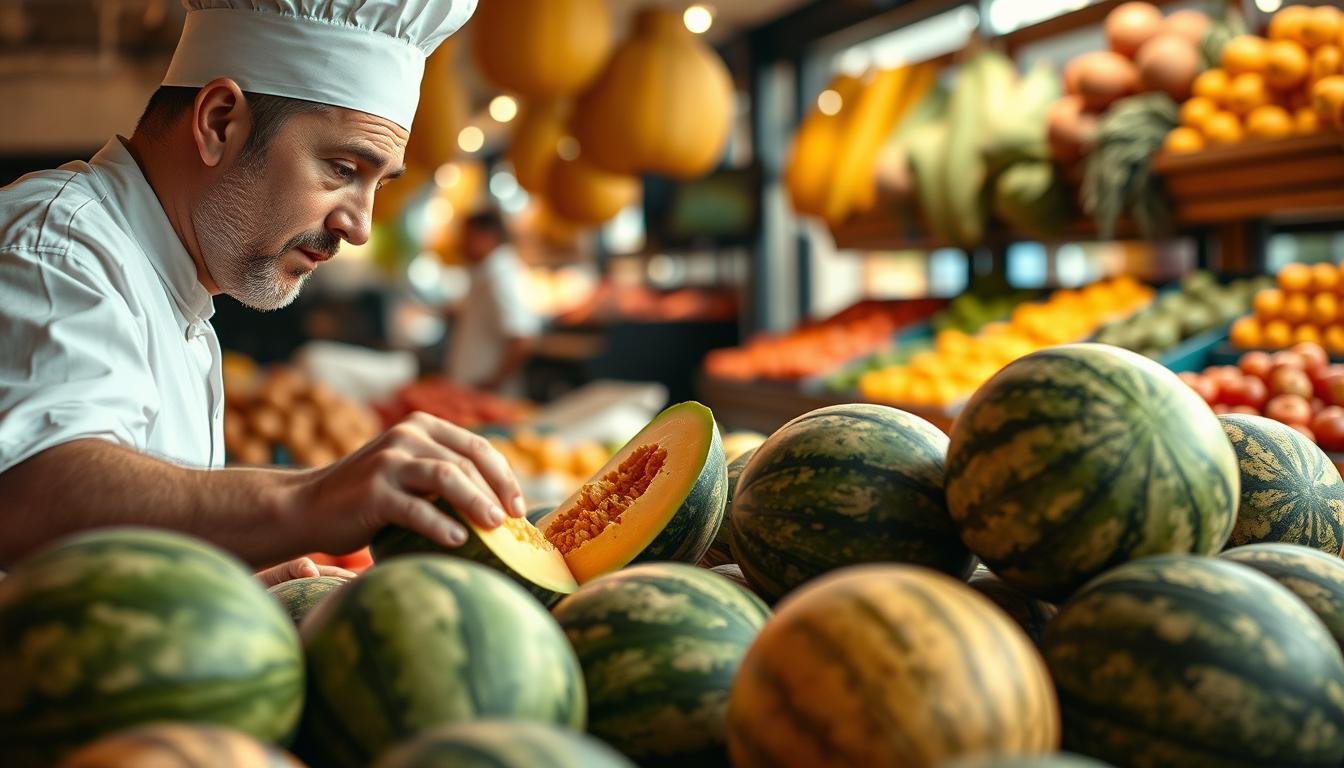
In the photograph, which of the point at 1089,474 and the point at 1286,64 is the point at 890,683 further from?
the point at 1286,64

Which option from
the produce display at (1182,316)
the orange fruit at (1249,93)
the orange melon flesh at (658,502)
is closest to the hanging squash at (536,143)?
the produce display at (1182,316)

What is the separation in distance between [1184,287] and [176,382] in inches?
134

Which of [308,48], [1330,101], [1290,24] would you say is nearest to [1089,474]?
[308,48]

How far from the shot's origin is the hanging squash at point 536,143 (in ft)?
22.8

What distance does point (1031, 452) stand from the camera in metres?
1.08

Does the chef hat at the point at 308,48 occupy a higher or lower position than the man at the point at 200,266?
higher

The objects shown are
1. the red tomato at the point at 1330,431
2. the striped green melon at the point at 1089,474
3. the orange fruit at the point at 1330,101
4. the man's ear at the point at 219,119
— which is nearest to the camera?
the striped green melon at the point at 1089,474

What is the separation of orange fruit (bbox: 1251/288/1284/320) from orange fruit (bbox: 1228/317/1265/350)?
0.12ft

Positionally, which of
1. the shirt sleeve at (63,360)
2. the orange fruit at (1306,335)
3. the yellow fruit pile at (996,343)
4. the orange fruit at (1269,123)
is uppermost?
the orange fruit at (1269,123)

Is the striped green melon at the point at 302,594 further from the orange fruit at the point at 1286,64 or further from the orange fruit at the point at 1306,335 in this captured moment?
the orange fruit at the point at 1286,64

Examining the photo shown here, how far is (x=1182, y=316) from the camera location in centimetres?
381

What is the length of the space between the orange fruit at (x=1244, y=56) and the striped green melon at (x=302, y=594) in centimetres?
335

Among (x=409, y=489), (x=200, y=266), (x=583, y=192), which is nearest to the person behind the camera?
(x=409, y=489)

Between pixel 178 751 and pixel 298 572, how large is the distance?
0.96 meters
